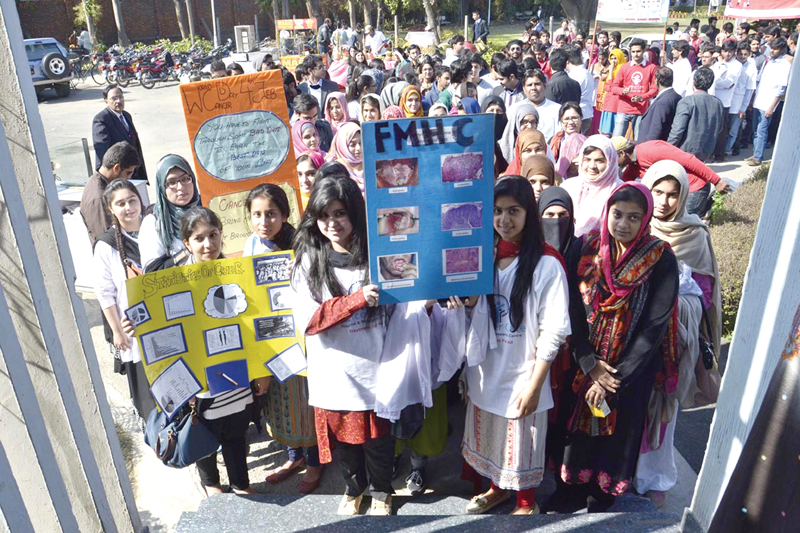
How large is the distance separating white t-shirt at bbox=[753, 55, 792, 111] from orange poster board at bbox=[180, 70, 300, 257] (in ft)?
27.8

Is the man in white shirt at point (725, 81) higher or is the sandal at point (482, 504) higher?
the man in white shirt at point (725, 81)

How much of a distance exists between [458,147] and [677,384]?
159 centimetres

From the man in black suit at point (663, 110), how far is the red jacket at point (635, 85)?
3.28 ft

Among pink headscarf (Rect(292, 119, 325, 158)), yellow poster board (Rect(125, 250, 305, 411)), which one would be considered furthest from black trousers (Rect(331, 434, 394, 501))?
pink headscarf (Rect(292, 119, 325, 158))

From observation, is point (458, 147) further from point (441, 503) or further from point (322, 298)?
point (441, 503)

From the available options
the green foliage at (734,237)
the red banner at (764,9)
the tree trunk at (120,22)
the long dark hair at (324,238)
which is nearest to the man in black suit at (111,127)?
the long dark hair at (324,238)

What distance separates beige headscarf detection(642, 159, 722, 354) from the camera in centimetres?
310

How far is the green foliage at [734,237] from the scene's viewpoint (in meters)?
4.93

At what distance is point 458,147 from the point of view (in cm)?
223

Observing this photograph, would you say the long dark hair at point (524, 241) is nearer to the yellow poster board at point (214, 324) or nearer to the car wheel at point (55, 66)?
the yellow poster board at point (214, 324)

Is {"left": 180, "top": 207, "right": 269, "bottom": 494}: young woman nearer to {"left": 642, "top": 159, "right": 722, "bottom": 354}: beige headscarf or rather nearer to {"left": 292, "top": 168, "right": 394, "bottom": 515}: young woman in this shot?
{"left": 292, "top": 168, "right": 394, "bottom": 515}: young woman

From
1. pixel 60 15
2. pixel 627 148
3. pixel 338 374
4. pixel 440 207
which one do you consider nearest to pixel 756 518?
pixel 440 207

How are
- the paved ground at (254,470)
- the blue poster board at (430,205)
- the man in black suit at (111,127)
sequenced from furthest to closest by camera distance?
the man in black suit at (111,127) < the paved ground at (254,470) < the blue poster board at (430,205)

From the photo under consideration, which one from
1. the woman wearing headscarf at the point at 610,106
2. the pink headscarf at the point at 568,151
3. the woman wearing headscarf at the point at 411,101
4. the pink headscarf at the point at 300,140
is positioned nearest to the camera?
the pink headscarf at the point at 568,151
